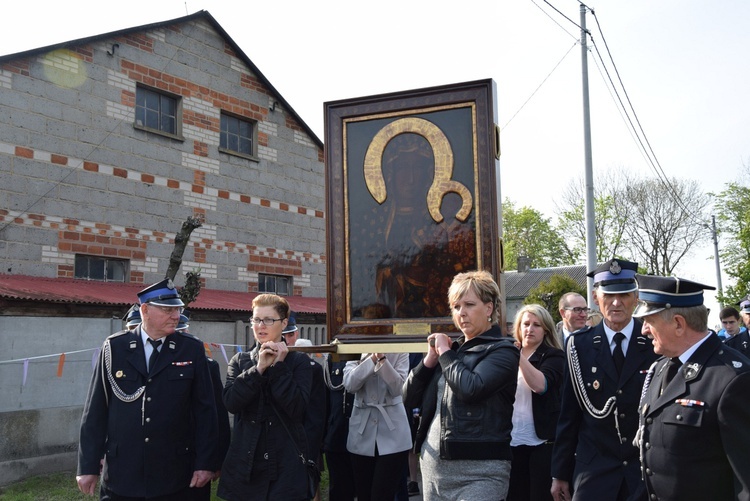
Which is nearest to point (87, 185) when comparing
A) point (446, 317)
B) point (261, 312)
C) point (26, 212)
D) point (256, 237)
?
point (26, 212)

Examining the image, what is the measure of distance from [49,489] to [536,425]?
7.12 m

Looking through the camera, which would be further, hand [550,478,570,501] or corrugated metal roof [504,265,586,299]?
corrugated metal roof [504,265,586,299]

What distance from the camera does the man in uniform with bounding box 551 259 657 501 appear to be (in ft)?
13.5

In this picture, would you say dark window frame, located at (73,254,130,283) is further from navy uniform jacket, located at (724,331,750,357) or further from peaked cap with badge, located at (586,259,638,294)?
peaked cap with badge, located at (586,259,638,294)

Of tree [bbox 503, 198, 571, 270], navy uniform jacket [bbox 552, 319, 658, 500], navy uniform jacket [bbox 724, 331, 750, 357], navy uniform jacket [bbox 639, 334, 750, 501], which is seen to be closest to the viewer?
navy uniform jacket [bbox 639, 334, 750, 501]

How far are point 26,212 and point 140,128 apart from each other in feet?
9.59

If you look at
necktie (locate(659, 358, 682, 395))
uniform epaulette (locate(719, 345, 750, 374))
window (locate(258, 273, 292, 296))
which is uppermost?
window (locate(258, 273, 292, 296))

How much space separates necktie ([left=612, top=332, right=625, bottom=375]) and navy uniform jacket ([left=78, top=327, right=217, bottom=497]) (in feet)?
9.08

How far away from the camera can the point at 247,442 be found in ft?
16.5

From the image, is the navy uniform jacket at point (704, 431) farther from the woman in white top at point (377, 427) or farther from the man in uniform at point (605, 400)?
the woman in white top at point (377, 427)

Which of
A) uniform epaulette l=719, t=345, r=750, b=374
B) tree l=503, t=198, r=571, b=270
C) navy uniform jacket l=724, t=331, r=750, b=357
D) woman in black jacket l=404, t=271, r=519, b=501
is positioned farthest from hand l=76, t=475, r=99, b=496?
tree l=503, t=198, r=571, b=270

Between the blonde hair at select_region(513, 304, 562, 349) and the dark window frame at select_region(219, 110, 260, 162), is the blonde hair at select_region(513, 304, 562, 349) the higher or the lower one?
the lower one

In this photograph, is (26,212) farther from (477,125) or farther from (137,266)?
(477,125)

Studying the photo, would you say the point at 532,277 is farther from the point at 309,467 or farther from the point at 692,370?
the point at 692,370
